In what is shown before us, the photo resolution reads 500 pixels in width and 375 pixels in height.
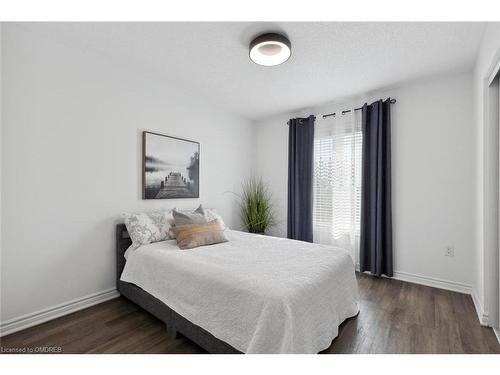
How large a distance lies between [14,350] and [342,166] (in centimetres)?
389

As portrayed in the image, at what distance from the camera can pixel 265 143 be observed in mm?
4445

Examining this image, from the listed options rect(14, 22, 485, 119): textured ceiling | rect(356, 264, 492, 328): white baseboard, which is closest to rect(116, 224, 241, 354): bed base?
rect(14, 22, 485, 119): textured ceiling

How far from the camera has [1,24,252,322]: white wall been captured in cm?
192

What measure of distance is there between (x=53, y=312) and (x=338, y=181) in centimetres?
A: 364

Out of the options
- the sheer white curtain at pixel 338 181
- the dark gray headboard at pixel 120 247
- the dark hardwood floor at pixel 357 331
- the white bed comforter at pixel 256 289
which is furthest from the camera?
the sheer white curtain at pixel 338 181

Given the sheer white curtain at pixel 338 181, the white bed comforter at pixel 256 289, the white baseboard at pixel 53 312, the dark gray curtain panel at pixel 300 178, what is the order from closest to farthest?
the white bed comforter at pixel 256 289 → the white baseboard at pixel 53 312 → the sheer white curtain at pixel 338 181 → the dark gray curtain panel at pixel 300 178

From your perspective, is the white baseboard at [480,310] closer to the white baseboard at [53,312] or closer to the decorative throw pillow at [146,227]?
the decorative throw pillow at [146,227]

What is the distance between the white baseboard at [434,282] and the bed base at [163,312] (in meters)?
2.62

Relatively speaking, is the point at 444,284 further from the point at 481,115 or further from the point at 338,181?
the point at 481,115

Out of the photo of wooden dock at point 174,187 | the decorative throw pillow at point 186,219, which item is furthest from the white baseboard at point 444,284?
the photo of wooden dock at point 174,187

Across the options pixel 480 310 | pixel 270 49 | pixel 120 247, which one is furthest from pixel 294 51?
pixel 480 310

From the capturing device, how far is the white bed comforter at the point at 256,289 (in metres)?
1.34

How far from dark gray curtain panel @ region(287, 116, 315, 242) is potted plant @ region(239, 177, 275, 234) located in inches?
16.3

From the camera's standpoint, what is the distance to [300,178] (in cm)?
396
